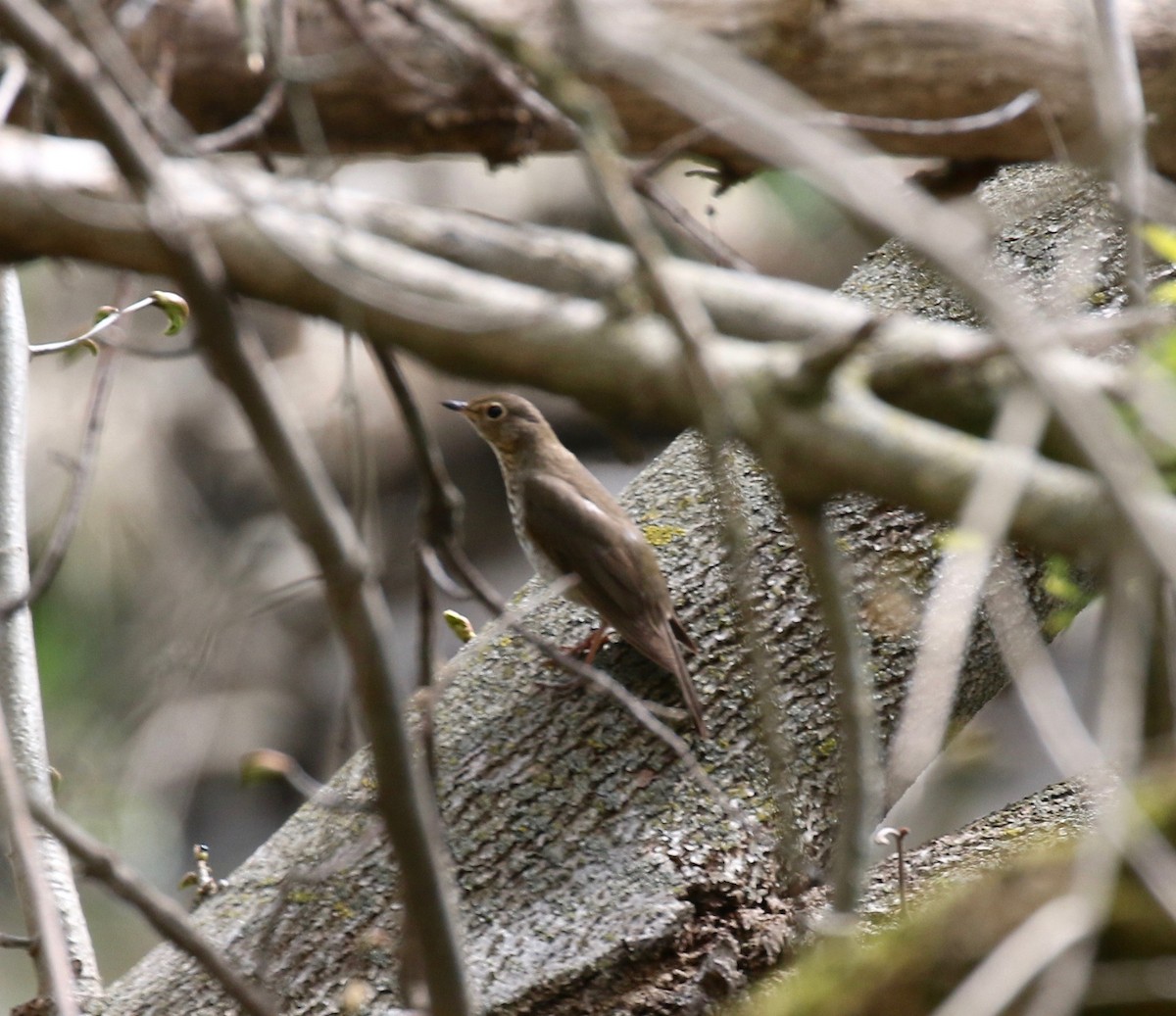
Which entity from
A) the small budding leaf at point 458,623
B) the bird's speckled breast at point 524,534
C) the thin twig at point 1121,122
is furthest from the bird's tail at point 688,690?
the thin twig at point 1121,122

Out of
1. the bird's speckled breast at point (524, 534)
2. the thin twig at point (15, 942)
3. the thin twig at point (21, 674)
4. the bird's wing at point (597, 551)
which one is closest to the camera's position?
the thin twig at point (15, 942)

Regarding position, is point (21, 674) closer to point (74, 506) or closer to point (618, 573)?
point (74, 506)

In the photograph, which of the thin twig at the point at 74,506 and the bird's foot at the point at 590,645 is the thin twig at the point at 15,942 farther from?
the bird's foot at the point at 590,645

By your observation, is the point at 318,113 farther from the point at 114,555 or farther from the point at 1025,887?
the point at 114,555

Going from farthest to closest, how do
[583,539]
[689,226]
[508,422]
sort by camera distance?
[508,422], [583,539], [689,226]

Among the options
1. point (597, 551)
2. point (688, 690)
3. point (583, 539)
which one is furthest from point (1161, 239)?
point (583, 539)
